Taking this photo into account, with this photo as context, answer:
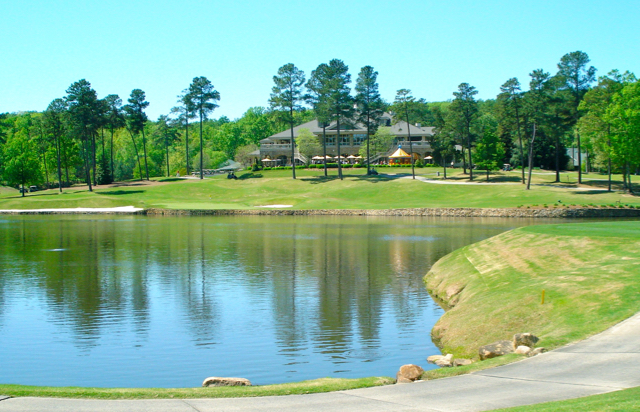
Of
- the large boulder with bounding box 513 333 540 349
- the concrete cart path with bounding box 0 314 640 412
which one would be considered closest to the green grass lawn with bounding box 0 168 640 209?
the large boulder with bounding box 513 333 540 349

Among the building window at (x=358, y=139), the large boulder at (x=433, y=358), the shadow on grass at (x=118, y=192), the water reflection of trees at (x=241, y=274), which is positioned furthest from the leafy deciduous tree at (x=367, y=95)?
the large boulder at (x=433, y=358)

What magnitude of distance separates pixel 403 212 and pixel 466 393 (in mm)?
63272

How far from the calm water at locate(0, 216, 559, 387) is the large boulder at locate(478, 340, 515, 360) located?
8.22 ft

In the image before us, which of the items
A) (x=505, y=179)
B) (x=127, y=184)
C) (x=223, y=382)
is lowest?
(x=223, y=382)

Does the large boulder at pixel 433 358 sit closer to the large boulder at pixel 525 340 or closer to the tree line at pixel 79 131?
the large boulder at pixel 525 340

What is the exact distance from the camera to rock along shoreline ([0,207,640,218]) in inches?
2522

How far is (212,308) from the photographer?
24.4m

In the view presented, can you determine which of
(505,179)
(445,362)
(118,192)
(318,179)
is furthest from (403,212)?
(445,362)

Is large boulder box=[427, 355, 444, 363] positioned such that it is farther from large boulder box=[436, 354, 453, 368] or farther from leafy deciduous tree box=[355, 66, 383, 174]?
leafy deciduous tree box=[355, 66, 383, 174]

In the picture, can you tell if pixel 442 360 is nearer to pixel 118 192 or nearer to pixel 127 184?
pixel 118 192

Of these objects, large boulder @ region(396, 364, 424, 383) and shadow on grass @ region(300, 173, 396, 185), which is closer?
large boulder @ region(396, 364, 424, 383)

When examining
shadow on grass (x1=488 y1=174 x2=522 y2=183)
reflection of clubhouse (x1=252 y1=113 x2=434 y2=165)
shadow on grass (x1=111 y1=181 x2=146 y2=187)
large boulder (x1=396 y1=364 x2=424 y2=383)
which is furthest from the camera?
reflection of clubhouse (x1=252 y1=113 x2=434 y2=165)

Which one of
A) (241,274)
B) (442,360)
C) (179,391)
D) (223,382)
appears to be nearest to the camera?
(179,391)

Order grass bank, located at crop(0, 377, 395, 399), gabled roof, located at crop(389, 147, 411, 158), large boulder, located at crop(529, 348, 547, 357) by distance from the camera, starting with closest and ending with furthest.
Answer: grass bank, located at crop(0, 377, 395, 399), large boulder, located at crop(529, 348, 547, 357), gabled roof, located at crop(389, 147, 411, 158)
